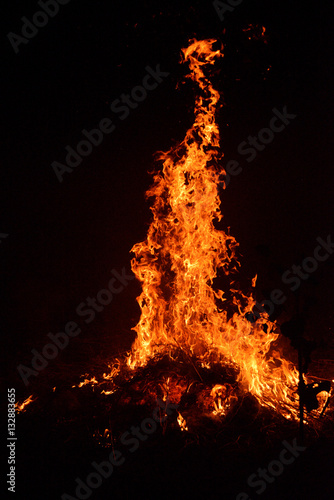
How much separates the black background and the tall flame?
4.30ft

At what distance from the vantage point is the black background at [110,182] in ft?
23.6

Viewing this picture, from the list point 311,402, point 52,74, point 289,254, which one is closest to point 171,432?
point 311,402

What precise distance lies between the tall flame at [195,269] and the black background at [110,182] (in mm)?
1312

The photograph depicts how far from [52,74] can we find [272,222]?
6.39m

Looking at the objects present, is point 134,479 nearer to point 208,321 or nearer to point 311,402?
point 311,402
